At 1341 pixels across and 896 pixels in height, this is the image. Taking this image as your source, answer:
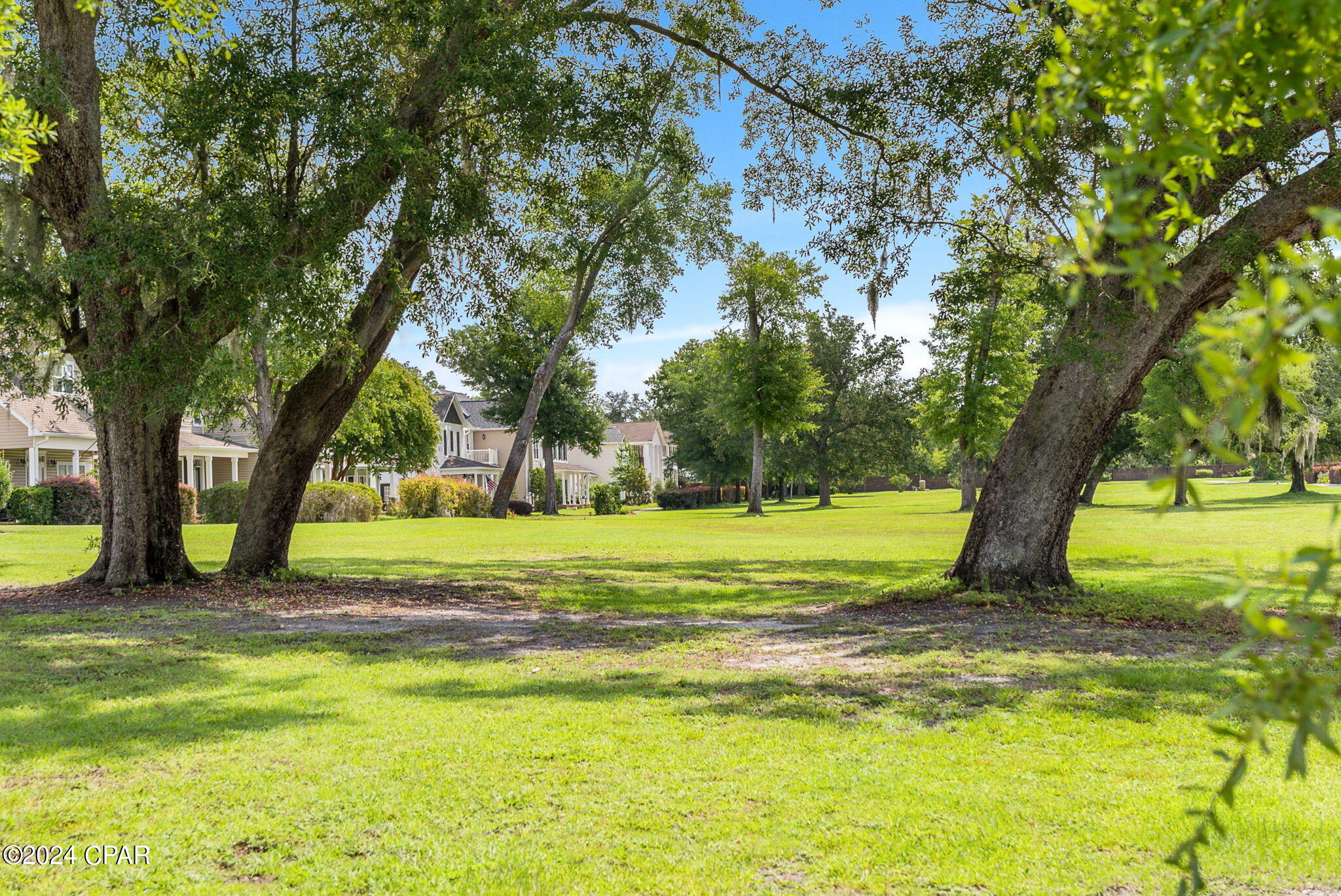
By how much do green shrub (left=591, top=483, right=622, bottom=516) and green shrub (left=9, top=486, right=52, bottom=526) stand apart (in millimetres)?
25969

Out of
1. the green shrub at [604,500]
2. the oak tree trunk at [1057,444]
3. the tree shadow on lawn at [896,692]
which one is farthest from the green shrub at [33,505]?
the oak tree trunk at [1057,444]

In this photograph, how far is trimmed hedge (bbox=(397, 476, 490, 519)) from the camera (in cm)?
4122

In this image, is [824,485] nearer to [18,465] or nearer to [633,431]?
[633,431]

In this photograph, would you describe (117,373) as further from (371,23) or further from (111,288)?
(371,23)

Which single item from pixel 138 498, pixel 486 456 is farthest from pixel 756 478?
pixel 138 498

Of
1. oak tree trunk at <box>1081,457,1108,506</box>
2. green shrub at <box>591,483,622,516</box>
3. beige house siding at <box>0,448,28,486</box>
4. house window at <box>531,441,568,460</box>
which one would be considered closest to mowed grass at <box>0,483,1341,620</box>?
oak tree trunk at <box>1081,457,1108,506</box>

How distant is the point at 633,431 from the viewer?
84125 mm

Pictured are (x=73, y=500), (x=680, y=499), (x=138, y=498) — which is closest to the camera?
(x=138, y=498)

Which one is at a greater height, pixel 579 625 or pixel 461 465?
pixel 461 465

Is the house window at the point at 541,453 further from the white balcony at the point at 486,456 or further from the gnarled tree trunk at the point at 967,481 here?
the gnarled tree trunk at the point at 967,481

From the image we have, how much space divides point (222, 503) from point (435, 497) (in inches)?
399

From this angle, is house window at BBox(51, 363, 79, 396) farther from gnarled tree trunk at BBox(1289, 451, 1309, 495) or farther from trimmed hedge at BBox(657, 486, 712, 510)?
gnarled tree trunk at BBox(1289, 451, 1309, 495)

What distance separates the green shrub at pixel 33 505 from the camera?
99.9 ft

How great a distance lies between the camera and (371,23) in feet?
41.1
